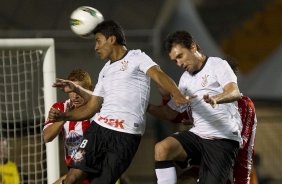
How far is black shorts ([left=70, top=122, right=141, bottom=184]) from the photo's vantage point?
22.0ft

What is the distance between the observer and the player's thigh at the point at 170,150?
22.1ft

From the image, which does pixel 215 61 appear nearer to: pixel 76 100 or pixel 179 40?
pixel 179 40

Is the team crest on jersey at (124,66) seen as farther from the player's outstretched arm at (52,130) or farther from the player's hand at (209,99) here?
the player's hand at (209,99)

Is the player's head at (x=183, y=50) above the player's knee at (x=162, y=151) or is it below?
above

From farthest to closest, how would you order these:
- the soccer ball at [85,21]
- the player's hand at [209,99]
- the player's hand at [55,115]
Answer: the soccer ball at [85,21] < the player's hand at [55,115] < the player's hand at [209,99]

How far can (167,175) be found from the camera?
6801 millimetres

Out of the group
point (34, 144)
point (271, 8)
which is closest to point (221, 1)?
point (271, 8)

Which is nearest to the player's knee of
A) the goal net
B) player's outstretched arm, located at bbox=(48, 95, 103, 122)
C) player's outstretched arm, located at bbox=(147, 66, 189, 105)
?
player's outstretched arm, located at bbox=(147, 66, 189, 105)

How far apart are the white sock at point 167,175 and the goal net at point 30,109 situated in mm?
1773

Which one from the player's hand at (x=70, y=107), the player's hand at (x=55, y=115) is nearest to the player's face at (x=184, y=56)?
the player's hand at (x=55, y=115)

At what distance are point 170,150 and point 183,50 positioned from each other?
79 centimetres

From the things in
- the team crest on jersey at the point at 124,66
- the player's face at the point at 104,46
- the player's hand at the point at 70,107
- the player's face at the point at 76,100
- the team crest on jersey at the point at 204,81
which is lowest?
the player's hand at the point at 70,107

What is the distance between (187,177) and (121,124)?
839mm

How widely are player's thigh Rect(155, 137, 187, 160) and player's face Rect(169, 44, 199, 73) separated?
60 cm
